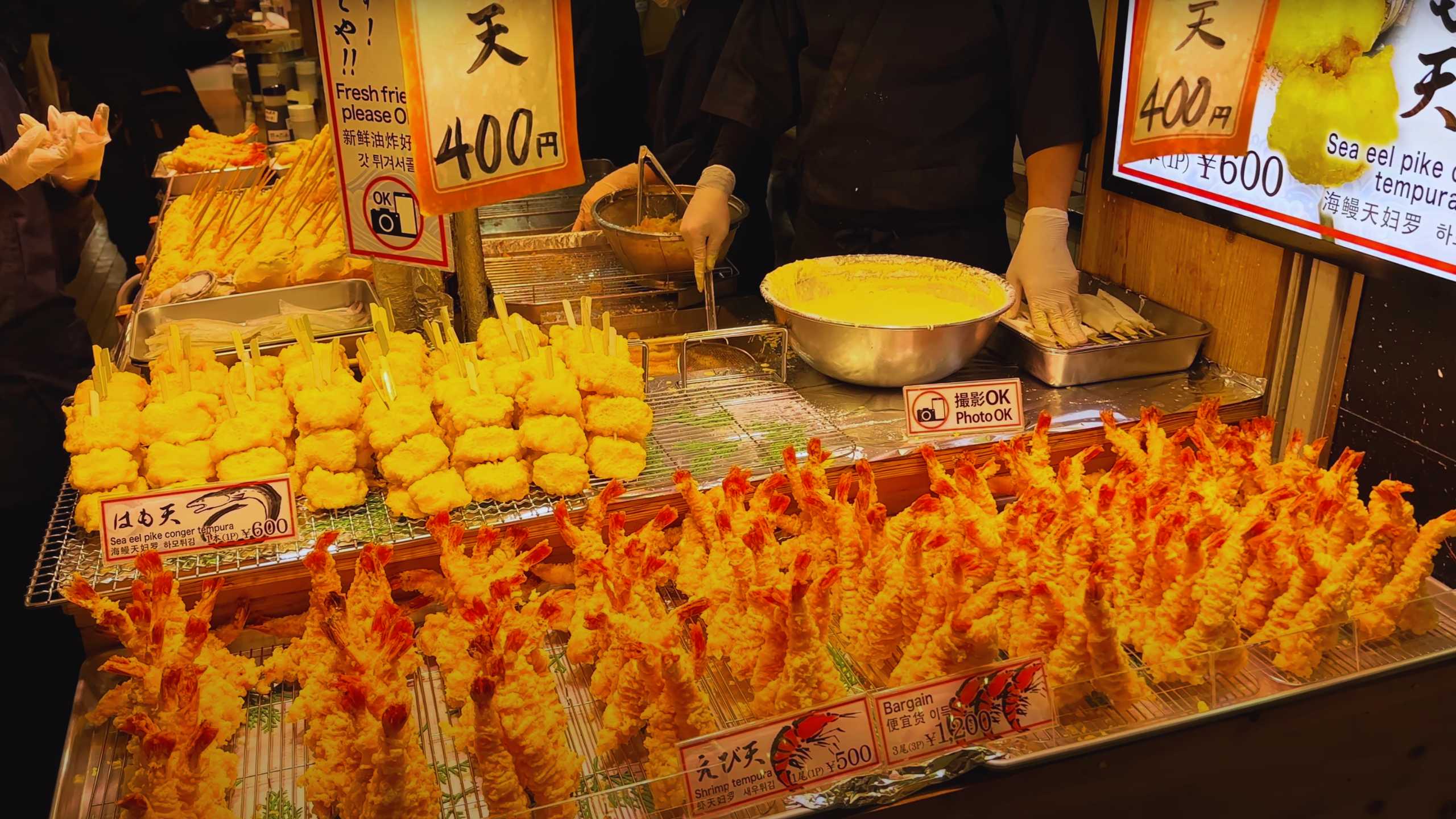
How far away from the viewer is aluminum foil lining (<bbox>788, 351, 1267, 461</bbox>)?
8.14 ft

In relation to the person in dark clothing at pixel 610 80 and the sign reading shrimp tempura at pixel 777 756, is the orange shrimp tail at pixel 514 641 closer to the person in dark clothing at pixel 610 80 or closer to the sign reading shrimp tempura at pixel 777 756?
the sign reading shrimp tempura at pixel 777 756

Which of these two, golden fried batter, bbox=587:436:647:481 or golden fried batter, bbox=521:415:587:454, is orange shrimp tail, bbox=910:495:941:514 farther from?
golden fried batter, bbox=521:415:587:454

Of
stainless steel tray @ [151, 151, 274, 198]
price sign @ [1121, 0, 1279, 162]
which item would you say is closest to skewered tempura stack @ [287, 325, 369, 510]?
price sign @ [1121, 0, 1279, 162]

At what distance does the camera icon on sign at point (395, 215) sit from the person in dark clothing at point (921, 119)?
99 centimetres

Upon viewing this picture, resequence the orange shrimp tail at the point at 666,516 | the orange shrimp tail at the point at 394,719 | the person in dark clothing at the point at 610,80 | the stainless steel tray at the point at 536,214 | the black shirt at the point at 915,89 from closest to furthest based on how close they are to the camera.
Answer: the orange shrimp tail at the point at 394,719 → the orange shrimp tail at the point at 666,516 → the black shirt at the point at 915,89 → the stainless steel tray at the point at 536,214 → the person in dark clothing at the point at 610,80

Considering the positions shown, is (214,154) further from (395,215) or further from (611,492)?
(611,492)

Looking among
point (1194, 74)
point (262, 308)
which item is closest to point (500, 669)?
point (262, 308)

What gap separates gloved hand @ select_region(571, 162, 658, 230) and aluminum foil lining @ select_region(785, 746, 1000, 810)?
2.78m

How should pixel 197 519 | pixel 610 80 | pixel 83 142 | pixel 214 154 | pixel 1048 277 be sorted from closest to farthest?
pixel 197 519, pixel 1048 277, pixel 83 142, pixel 214 154, pixel 610 80

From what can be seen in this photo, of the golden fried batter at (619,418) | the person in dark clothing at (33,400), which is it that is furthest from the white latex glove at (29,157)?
the golden fried batter at (619,418)

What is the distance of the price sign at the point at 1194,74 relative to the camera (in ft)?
8.46

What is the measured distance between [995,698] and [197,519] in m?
1.51

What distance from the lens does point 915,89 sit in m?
3.44

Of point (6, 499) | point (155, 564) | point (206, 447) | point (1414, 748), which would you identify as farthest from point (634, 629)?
point (6, 499)
